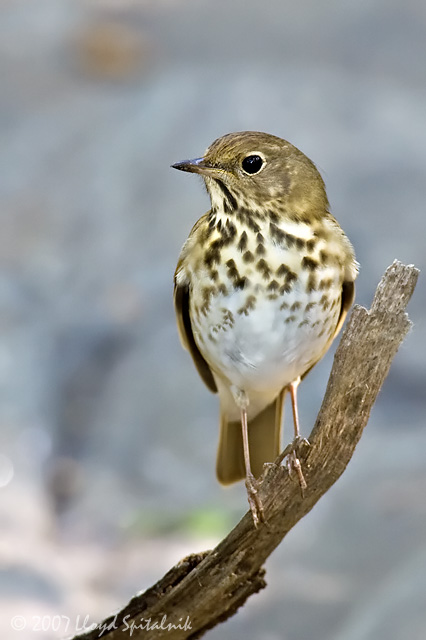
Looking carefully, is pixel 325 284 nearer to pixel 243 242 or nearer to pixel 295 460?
pixel 243 242

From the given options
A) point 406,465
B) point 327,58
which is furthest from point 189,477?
point 327,58

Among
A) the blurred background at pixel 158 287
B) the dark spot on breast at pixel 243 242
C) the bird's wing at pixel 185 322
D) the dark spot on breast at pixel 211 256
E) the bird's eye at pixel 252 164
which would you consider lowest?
the dark spot on breast at pixel 243 242

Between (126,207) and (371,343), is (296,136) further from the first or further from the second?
(371,343)

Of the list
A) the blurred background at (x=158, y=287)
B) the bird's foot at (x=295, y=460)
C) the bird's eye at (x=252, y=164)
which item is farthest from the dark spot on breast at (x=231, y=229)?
the blurred background at (x=158, y=287)

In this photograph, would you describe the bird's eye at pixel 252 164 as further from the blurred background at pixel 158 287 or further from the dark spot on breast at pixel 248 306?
the blurred background at pixel 158 287

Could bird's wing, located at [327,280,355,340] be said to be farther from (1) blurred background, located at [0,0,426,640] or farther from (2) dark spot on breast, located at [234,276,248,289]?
(1) blurred background, located at [0,0,426,640]

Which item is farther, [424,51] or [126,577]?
[424,51]

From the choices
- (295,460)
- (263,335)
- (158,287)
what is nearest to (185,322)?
(263,335)
